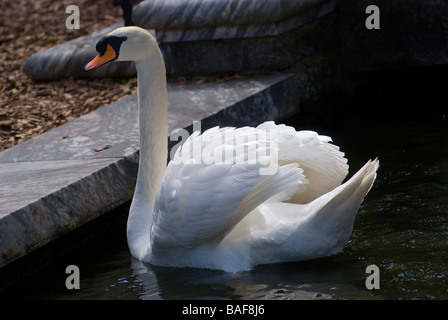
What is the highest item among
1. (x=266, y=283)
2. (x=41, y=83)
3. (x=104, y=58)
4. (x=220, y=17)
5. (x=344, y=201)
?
(x=220, y=17)

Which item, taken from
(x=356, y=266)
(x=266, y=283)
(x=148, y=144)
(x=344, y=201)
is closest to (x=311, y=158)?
(x=344, y=201)

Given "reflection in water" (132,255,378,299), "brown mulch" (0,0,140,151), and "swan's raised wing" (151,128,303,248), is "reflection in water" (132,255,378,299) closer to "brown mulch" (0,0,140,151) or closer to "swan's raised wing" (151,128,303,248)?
"swan's raised wing" (151,128,303,248)

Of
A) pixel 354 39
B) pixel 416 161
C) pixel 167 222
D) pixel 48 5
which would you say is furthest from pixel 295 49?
pixel 48 5

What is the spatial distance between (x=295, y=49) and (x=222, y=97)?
970mm

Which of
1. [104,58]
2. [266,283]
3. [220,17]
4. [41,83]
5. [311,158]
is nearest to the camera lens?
[266,283]

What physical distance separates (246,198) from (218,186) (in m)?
0.16

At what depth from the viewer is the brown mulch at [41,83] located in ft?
20.8

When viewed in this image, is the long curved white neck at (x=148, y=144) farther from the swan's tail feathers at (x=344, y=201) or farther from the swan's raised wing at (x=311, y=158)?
the swan's tail feathers at (x=344, y=201)

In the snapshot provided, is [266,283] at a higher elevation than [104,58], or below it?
below

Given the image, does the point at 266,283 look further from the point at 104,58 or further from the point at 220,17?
the point at 220,17

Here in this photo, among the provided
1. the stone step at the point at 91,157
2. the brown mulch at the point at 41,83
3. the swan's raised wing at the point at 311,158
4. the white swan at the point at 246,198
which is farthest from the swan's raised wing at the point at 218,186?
the brown mulch at the point at 41,83

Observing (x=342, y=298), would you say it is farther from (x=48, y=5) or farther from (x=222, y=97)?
(x=48, y=5)

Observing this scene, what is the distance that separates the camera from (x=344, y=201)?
3.62 m

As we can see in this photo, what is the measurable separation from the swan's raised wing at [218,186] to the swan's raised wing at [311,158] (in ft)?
0.50
